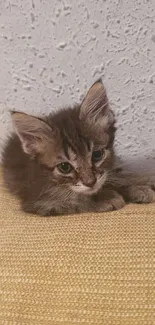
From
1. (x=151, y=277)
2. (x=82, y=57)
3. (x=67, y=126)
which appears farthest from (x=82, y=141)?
(x=151, y=277)

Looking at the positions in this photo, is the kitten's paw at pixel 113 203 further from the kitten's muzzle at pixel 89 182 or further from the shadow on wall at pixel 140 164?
the shadow on wall at pixel 140 164

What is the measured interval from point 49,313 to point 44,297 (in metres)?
0.03

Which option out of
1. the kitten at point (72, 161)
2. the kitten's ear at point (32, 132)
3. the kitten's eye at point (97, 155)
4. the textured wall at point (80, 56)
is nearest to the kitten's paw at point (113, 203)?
the kitten at point (72, 161)

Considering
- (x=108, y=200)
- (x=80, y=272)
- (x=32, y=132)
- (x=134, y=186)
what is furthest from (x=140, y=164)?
(x=80, y=272)

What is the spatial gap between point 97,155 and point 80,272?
35 cm

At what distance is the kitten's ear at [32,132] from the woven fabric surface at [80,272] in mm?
216

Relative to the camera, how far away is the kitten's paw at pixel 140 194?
106cm

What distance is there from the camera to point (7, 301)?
0.77 metres

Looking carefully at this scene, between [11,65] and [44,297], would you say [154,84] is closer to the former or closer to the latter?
[11,65]

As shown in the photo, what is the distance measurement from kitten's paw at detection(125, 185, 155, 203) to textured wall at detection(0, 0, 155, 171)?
240 mm

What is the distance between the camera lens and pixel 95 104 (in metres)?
1.05

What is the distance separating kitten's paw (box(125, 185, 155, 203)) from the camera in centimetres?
106

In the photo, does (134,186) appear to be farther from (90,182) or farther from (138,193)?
(90,182)

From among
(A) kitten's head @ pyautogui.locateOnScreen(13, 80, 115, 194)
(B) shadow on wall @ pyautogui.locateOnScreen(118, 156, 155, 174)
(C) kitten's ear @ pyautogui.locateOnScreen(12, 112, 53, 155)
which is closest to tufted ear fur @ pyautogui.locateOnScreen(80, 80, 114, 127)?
(A) kitten's head @ pyautogui.locateOnScreen(13, 80, 115, 194)
